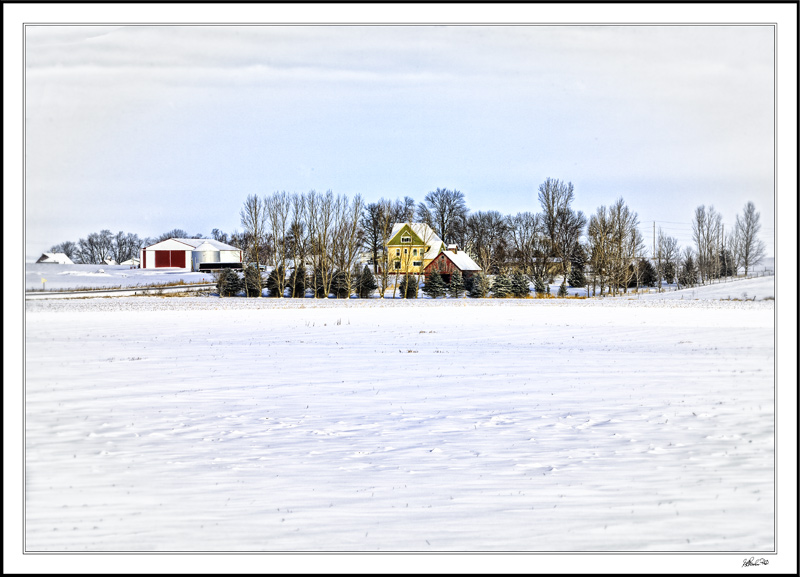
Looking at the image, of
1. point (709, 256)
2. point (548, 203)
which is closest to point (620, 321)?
point (548, 203)

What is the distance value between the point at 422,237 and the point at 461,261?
5.53m

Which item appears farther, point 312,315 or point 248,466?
point 312,315

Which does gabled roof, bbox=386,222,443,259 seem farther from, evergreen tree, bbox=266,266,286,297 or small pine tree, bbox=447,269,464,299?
evergreen tree, bbox=266,266,286,297

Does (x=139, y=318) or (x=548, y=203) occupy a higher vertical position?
(x=548, y=203)

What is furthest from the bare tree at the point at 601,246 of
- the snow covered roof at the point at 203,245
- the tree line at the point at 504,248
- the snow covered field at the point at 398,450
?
the snow covered roof at the point at 203,245

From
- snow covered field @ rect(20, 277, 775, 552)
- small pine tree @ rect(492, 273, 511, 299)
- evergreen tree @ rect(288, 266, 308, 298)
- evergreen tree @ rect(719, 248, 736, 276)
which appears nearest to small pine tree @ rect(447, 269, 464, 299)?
small pine tree @ rect(492, 273, 511, 299)

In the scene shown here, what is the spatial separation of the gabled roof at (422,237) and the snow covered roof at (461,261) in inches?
103

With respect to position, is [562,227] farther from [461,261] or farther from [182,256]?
[182,256]

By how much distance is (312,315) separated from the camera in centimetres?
3294

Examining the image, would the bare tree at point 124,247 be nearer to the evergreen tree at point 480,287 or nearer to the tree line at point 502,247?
the tree line at point 502,247

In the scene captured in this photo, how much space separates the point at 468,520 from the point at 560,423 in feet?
13.0

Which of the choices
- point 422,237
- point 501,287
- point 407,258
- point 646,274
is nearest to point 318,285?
point 407,258
